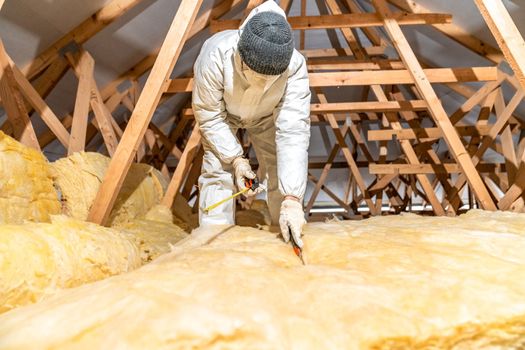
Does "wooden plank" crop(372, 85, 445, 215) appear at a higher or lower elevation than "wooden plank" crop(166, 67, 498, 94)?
lower

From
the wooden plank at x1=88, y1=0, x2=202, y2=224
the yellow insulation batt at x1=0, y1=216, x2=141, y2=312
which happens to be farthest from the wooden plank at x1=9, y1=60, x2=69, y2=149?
the yellow insulation batt at x1=0, y1=216, x2=141, y2=312

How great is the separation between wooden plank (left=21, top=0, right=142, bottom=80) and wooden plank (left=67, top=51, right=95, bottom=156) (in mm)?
176

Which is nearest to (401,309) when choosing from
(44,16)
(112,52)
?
(44,16)

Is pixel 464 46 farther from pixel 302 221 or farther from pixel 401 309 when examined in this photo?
pixel 401 309

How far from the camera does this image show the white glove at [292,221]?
160 centimetres

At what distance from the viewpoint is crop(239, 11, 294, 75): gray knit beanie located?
5.42 ft

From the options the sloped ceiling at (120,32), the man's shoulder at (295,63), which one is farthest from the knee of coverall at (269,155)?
the sloped ceiling at (120,32)

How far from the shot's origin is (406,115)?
5.08 m

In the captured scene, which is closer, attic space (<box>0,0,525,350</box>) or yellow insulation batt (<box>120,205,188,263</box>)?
attic space (<box>0,0,525,350</box>)

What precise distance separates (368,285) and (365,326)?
193mm

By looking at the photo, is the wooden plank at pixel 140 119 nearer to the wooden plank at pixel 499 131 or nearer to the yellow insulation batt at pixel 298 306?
the yellow insulation batt at pixel 298 306

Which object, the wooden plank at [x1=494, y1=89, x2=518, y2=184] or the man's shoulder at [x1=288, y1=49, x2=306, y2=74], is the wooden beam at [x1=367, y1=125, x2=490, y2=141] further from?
the man's shoulder at [x1=288, y1=49, x2=306, y2=74]

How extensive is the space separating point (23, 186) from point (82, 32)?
188 cm

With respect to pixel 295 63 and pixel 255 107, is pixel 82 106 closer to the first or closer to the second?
pixel 255 107
